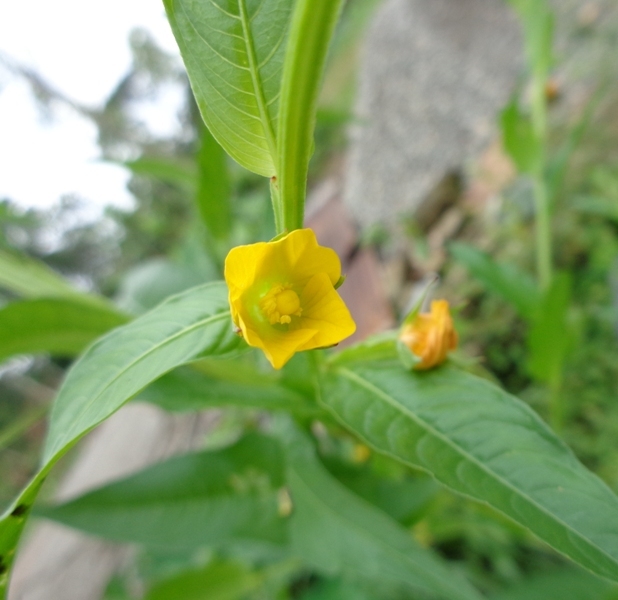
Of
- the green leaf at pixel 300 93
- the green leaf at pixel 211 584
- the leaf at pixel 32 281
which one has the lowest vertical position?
the green leaf at pixel 211 584

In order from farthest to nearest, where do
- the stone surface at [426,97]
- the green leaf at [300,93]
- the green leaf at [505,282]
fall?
1. the stone surface at [426,97]
2. the green leaf at [505,282]
3. the green leaf at [300,93]

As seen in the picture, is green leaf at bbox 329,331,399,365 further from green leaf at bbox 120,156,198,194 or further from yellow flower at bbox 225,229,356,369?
green leaf at bbox 120,156,198,194

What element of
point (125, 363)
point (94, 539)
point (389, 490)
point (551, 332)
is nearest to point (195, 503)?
point (389, 490)

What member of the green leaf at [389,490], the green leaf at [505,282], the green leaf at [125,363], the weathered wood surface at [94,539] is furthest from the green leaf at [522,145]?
the weathered wood surface at [94,539]

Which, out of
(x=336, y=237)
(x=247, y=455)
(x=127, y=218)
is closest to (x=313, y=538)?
(x=247, y=455)

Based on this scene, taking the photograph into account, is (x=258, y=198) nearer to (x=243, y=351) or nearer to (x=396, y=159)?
(x=396, y=159)

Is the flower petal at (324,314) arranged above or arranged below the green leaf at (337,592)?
above

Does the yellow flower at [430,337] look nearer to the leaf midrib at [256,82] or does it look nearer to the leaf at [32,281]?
the leaf midrib at [256,82]

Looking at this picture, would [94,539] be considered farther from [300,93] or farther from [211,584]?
[300,93]

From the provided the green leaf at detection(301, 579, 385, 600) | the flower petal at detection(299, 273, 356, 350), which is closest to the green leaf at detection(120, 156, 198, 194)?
the flower petal at detection(299, 273, 356, 350)
